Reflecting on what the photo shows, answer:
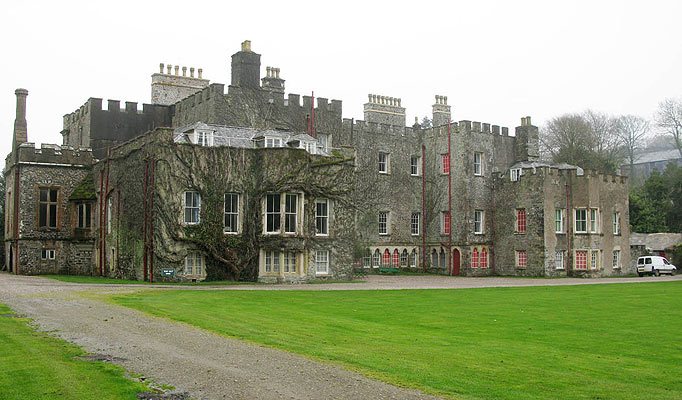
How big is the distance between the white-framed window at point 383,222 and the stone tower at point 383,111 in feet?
23.0

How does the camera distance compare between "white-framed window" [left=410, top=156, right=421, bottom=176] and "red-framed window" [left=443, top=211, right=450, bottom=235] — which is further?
"white-framed window" [left=410, top=156, right=421, bottom=176]

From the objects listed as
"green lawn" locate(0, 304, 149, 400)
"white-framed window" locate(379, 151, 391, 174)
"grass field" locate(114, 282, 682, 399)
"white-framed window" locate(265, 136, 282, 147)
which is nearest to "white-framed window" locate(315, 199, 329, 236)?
"white-framed window" locate(265, 136, 282, 147)

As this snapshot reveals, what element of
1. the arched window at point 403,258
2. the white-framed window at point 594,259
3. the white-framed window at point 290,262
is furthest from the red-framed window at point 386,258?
the white-framed window at point 290,262

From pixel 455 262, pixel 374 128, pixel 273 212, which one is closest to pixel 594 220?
pixel 455 262

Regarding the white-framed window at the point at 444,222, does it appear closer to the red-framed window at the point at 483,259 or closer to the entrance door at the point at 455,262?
the entrance door at the point at 455,262

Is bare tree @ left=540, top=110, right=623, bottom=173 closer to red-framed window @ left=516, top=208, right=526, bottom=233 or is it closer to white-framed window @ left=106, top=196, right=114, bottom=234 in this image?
red-framed window @ left=516, top=208, right=526, bottom=233

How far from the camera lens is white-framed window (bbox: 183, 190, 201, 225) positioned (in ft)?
102

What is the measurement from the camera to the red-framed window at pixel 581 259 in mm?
42594

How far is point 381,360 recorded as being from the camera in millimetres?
11234

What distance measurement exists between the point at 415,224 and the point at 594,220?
34.8 ft

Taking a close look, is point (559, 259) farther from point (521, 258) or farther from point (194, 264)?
point (194, 264)

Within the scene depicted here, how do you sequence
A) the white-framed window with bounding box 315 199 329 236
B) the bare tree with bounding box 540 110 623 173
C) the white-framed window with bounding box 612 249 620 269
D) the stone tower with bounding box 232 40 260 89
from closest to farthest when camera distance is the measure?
the white-framed window with bounding box 315 199 329 236, the stone tower with bounding box 232 40 260 89, the white-framed window with bounding box 612 249 620 269, the bare tree with bounding box 540 110 623 173

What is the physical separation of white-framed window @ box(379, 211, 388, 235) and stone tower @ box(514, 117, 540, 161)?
30.3 ft

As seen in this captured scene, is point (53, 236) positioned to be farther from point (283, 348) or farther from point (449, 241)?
point (283, 348)
